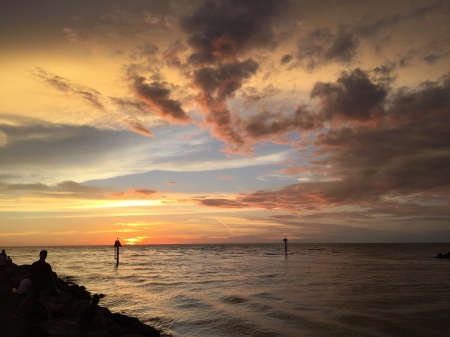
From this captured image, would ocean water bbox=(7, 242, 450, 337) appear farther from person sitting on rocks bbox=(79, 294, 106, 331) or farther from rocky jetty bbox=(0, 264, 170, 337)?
person sitting on rocks bbox=(79, 294, 106, 331)

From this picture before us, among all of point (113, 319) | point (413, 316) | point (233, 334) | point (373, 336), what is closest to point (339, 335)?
point (373, 336)

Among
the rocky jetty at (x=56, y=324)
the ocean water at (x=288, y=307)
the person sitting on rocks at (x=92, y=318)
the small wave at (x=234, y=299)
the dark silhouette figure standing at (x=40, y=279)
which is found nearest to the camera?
the rocky jetty at (x=56, y=324)

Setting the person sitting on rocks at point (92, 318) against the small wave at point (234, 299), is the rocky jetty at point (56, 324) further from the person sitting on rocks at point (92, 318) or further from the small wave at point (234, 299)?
the small wave at point (234, 299)

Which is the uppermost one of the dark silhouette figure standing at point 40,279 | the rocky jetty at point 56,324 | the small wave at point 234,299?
the dark silhouette figure standing at point 40,279

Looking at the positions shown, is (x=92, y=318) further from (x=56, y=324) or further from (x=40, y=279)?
(x=40, y=279)

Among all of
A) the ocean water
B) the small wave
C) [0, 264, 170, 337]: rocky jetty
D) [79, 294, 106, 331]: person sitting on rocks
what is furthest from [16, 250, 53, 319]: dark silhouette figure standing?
the small wave

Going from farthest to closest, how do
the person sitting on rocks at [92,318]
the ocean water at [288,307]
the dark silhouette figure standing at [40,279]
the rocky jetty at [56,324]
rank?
the ocean water at [288,307] < the dark silhouette figure standing at [40,279] < the person sitting on rocks at [92,318] < the rocky jetty at [56,324]

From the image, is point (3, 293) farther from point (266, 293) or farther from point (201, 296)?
point (266, 293)

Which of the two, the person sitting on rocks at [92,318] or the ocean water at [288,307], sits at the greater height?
the person sitting on rocks at [92,318]

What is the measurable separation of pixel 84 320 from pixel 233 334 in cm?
625

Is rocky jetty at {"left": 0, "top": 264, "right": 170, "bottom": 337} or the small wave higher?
rocky jetty at {"left": 0, "top": 264, "right": 170, "bottom": 337}

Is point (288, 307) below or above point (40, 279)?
below

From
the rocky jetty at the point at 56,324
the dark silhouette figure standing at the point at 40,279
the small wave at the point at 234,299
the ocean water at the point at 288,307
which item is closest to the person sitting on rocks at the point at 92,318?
the rocky jetty at the point at 56,324

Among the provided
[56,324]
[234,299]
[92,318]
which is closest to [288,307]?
[234,299]
